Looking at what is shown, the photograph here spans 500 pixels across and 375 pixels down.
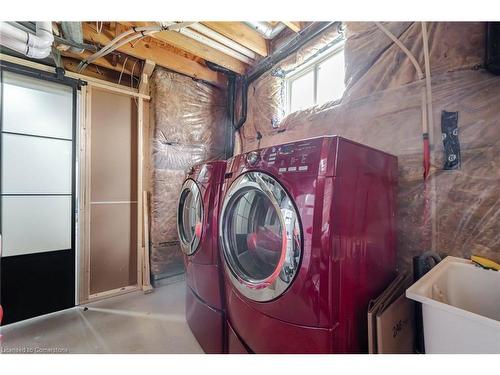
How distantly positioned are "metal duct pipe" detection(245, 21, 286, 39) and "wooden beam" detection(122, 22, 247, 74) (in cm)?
42

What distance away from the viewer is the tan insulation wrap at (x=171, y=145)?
7.04 ft

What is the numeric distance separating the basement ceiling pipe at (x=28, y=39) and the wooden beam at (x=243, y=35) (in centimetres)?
103

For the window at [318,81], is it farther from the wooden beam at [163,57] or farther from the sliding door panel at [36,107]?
the sliding door panel at [36,107]

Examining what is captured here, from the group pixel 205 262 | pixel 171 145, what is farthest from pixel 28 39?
pixel 205 262

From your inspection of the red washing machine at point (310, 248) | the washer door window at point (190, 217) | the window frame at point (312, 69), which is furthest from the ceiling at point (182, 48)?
the red washing machine at point (310, 248)

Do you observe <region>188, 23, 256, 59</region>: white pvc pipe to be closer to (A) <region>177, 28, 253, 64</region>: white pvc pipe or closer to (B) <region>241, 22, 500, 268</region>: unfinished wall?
(A) <region>177, 28, 253, 64</region>: white pvc pipe

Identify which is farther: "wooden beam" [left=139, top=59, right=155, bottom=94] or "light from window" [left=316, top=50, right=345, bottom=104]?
"wooden beam" [left=139, top=59, right=155, bottom=94]

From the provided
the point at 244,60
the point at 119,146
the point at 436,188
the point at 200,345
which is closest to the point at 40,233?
the point at 119,146

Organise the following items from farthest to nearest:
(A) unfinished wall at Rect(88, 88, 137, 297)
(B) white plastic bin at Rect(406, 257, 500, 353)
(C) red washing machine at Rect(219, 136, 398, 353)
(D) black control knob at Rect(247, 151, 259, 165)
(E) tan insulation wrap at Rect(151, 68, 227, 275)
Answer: (E) tan insulation wrap at Rect(151, 68, 227, 275) → (A) unfinished wall at Rect(88, 88, 137, 297) → (D) black control knob at Rect(247, 151, 259, 165) → (C) red washing machine at Rect(219, 136, 398, 353) → (B) white plastic bin at Rect(406, 257, 500, 353)

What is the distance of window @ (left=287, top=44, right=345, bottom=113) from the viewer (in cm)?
165

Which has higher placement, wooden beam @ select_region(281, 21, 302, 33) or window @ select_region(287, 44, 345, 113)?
wooden beam @ select_region(281, 21, 302, 33)

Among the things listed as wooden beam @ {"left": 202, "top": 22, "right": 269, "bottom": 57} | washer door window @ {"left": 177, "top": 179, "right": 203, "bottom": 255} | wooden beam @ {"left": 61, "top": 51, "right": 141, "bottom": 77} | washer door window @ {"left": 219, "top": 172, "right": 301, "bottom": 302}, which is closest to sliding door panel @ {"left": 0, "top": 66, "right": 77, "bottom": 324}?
wooden beam @ {"left": 61, "top": 51, "right": 141, "bottom": 77}
